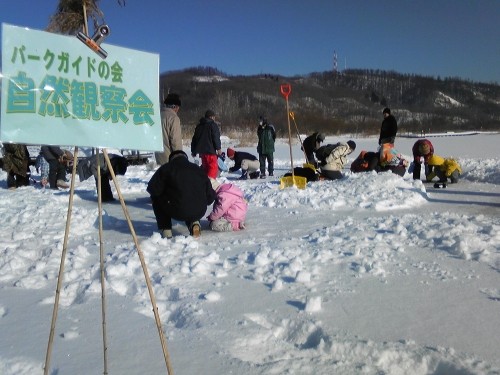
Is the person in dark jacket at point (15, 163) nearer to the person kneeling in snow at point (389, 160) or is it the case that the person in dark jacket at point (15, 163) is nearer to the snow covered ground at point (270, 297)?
the snow covered ground at point (270, 297)

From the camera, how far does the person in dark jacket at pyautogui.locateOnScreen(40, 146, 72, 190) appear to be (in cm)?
992

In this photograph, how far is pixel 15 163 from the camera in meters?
10.2

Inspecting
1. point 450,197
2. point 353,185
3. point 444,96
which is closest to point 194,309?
point 353,185

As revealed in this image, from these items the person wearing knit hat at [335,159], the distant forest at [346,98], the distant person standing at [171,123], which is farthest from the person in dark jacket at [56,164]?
the distant forest at [346,98]

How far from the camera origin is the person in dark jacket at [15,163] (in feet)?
33.0

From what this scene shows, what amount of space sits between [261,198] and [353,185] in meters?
1.68

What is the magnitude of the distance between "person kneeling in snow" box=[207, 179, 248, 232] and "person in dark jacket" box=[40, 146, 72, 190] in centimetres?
567

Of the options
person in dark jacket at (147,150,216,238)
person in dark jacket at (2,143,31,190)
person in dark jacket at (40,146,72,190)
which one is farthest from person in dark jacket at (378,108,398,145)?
person in dark jacket at (2,143,31,190)

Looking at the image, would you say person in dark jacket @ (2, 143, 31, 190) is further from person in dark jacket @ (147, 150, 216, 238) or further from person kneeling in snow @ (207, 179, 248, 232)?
person kneeling in snow @ (207, 179, 248, 232)

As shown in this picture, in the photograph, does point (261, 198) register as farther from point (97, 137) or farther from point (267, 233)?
point (97, 137)

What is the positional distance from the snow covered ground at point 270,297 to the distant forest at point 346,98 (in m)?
51.2

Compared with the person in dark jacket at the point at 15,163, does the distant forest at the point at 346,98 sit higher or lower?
higher

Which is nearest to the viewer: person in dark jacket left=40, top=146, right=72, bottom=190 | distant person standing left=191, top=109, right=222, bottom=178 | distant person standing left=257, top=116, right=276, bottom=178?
distant person standing left=191, top=109, right=222, bottom=178

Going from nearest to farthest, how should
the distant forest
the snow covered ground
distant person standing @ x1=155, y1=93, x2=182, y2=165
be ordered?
the snow covered ground < distant person standing @ x1=155, y1=93, x2=182, y2=165 < the distant forest
